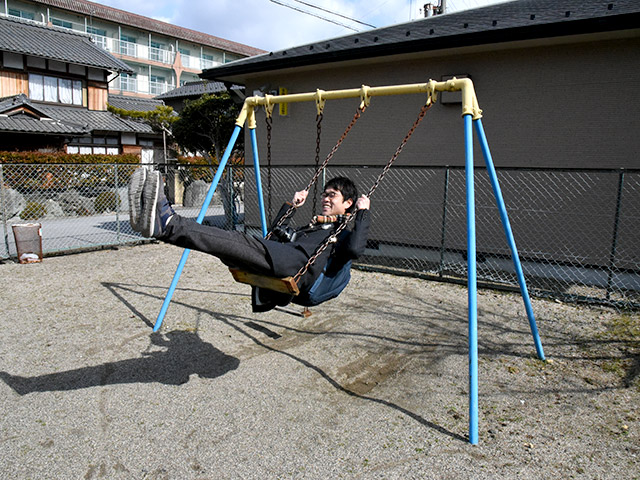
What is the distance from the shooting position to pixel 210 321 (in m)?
4.53

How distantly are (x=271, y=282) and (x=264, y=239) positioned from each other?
0.84 feet

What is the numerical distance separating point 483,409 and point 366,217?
4.65 ft

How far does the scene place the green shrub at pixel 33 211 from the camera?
37.9 ft

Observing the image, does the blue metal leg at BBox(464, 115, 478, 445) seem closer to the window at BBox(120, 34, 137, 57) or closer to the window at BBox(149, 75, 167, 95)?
the window at BBox(120, 34, 137, 57)

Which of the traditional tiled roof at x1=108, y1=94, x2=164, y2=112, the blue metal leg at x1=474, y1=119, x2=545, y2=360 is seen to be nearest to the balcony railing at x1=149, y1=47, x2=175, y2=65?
the traditional tiled roof at x1=108, y1=94, x2=164, y2=112

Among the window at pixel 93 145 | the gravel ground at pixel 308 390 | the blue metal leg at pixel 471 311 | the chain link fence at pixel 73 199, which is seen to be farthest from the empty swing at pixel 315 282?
the window at pixel 93 145

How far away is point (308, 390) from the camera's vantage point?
3.17m

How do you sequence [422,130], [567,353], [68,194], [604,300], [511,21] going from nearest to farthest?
[567,353] → [604,300] → [511,21] → [422,130] → [68,194]

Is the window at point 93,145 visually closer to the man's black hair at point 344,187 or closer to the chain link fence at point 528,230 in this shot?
the chain link fence at point 528,230

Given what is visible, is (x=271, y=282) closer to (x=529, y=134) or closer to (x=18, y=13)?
(x=529, y=134)

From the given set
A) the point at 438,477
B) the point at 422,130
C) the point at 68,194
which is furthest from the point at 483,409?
the point at 68,194

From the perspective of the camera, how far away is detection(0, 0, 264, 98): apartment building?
28.5 meters

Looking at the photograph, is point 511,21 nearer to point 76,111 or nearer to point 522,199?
point 522,199

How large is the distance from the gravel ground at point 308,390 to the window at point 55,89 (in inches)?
650
